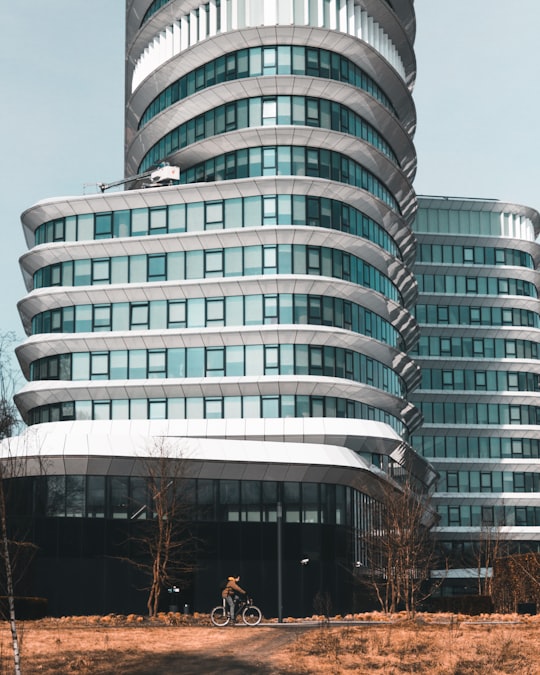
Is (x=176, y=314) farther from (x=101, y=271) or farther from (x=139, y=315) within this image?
(x=101, y=271)

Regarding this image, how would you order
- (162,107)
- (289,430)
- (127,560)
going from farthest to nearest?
(162,107) < (289,430) < (127,560)

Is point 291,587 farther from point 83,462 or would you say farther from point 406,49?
point 406,49

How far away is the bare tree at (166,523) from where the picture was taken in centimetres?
6150

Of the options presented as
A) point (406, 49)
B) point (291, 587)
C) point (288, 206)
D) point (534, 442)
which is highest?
point (406, 49)

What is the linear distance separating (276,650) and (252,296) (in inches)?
1569

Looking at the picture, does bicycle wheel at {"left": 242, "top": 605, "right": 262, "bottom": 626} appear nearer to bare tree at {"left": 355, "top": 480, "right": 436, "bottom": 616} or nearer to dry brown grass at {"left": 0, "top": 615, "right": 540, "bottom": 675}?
dry brown grass at {"left": 0, "top": 615, "right": 540, "bottom": 675}

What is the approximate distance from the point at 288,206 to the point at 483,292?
5636cm

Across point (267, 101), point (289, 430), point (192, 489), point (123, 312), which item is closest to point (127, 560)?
point (192, 489)

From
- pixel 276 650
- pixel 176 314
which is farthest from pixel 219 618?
pixel 176 314

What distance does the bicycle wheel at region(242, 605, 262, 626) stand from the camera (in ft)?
154

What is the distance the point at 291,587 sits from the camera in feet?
213

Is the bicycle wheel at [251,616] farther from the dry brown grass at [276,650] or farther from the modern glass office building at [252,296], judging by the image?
the modern glass office building at [252,296]

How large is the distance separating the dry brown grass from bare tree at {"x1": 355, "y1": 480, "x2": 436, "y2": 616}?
810 inches

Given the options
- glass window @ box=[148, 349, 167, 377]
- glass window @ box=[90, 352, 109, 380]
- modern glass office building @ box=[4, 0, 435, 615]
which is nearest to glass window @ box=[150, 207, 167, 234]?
modern glass office building @ box=[4, 0, 435, 615]
